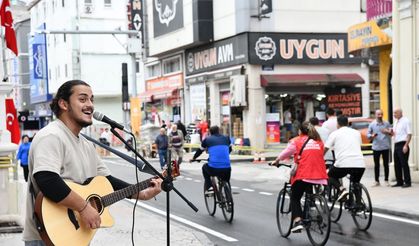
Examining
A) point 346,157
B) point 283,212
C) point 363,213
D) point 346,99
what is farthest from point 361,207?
point 346,99

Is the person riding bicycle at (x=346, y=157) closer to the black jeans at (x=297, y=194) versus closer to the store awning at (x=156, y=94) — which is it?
the black jeans at (x=297, y=194)

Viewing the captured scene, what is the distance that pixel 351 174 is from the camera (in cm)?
992

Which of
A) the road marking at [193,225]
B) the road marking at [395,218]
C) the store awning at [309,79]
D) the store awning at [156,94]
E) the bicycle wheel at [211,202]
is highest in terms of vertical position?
the store awning at [309,79]

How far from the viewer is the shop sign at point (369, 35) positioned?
1866cm

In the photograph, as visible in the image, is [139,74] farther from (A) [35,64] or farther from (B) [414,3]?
(B) [414,3]

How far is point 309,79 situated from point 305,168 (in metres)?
22.2

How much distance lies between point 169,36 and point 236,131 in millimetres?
8128

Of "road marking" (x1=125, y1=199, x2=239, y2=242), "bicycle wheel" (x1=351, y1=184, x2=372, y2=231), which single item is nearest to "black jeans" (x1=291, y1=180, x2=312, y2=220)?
"road marking" (x1=125, y1=199, x2=239, y2=242)

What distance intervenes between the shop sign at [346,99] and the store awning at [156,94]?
1011 cm

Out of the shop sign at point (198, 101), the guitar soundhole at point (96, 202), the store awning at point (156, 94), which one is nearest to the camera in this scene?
the guitar soundhole at point (96, 202)

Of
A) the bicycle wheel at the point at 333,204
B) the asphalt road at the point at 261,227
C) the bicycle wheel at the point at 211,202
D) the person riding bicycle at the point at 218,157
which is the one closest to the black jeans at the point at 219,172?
the person riding bicycle at the point at 218,157

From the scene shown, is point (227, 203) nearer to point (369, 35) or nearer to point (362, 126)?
point (369, 35)

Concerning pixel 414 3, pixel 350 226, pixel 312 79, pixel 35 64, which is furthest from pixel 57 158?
pixel 35 64

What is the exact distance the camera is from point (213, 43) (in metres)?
32.7
